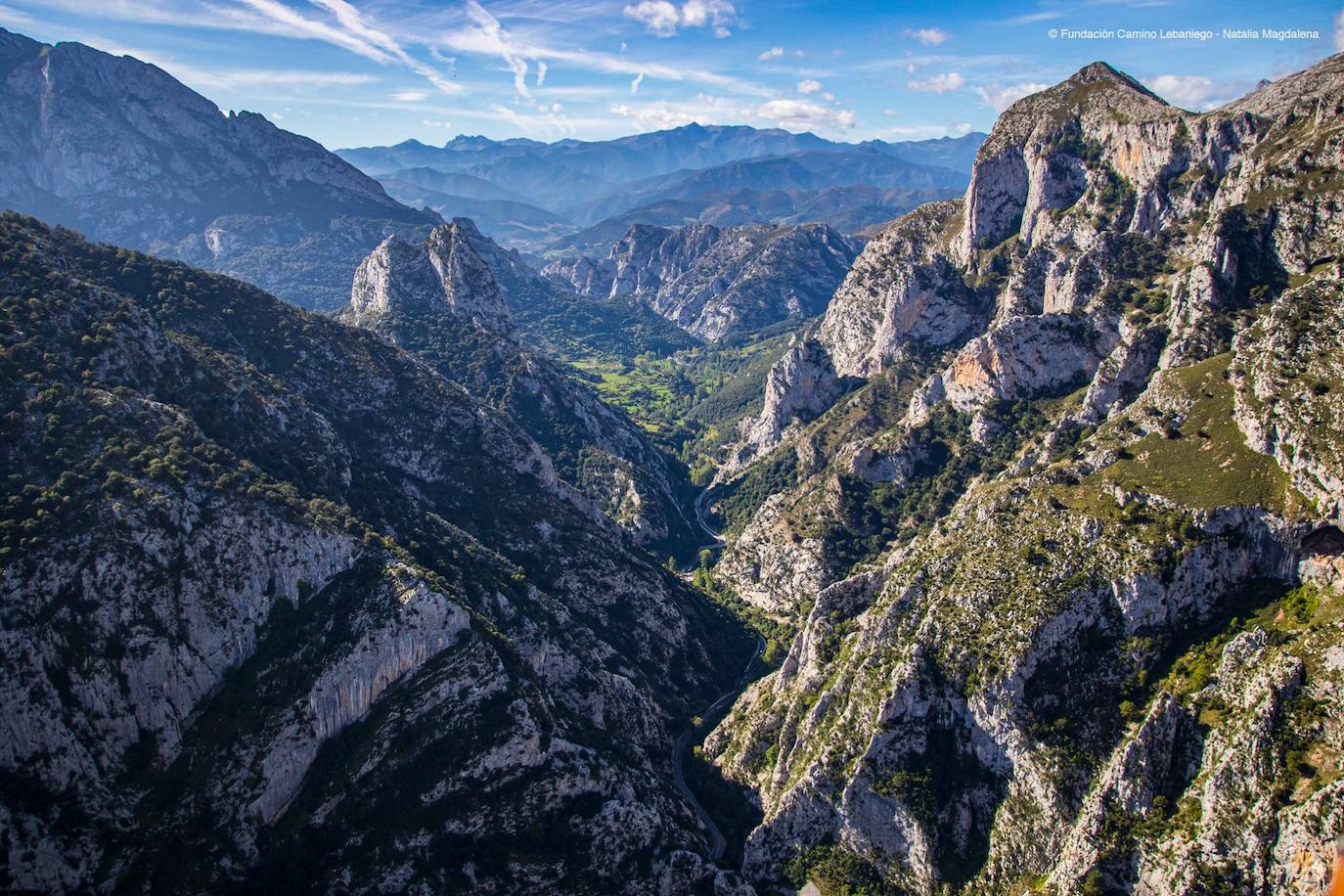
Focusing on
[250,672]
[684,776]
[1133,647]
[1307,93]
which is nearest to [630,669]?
[684,776]

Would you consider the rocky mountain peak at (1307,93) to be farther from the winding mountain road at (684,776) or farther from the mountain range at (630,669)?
the winding mountain road at (684,776)

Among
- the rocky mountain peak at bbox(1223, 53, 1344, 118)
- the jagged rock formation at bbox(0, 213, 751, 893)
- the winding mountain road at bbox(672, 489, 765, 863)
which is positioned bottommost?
the winding mountain road at bbox(672, 489, 765, 863)

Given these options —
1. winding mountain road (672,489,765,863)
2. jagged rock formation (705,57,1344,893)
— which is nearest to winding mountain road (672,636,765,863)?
winding mountain road (672,489,765,863)

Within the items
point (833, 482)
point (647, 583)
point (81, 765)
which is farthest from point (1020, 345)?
point (81, 765)

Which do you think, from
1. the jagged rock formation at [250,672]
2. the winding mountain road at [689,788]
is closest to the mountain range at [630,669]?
the jagged rock formation at [250,672]

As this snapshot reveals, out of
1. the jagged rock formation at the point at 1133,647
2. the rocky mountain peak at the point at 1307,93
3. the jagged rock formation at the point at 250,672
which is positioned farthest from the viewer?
the rocky mountain peak at the point at 1307,93

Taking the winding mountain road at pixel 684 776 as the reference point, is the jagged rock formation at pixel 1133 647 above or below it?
above

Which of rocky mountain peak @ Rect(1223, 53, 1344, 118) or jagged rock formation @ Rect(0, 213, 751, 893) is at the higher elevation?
rocky mountain peak @ Rect(1223, 53, 1344, 118)

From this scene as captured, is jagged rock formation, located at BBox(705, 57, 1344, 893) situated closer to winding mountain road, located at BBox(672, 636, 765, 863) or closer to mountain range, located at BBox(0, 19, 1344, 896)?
mountain range, located at BBox(0, 19, 1344, 896)

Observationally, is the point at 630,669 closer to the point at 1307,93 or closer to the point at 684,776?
the point at 684,776
